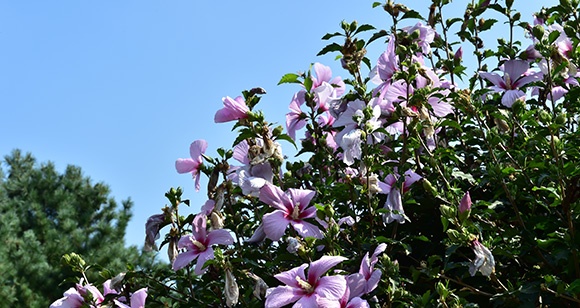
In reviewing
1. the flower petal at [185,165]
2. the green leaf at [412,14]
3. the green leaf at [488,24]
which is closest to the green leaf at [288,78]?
the flower petal at [185,165]

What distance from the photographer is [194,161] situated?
2.02 m

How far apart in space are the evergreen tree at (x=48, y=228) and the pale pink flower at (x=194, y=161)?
7.96 meters

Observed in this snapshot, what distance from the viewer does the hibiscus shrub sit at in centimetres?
154

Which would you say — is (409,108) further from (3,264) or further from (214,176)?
(3,264)

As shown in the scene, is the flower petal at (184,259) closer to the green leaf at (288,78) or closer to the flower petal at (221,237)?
the flower petal at (221,237)

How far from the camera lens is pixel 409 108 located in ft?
5.65

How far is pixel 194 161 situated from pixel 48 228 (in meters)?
9.99

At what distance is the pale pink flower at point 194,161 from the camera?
200 centimetres

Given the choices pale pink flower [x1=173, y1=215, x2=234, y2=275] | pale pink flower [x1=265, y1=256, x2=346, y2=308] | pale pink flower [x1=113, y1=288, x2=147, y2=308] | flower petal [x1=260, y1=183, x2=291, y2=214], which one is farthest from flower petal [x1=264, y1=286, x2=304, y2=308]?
pale pink flower [x1=113, y1=288, x2=147, y2=308]

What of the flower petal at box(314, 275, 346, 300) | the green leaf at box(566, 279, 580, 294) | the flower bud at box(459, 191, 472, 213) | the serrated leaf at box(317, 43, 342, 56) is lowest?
the green leaf at box(566, 279, 580, 294)

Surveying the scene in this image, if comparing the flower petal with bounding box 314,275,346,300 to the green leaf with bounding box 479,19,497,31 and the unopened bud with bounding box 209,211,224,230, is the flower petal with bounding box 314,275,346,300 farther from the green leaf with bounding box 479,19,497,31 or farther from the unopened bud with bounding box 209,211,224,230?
the green leaf with bounding box 479,19,497,31

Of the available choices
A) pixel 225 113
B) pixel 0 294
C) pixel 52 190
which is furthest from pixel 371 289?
pixel 52 190

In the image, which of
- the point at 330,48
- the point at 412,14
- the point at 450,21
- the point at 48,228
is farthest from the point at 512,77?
the point at 48,228

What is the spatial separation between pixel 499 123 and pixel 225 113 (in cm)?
71
